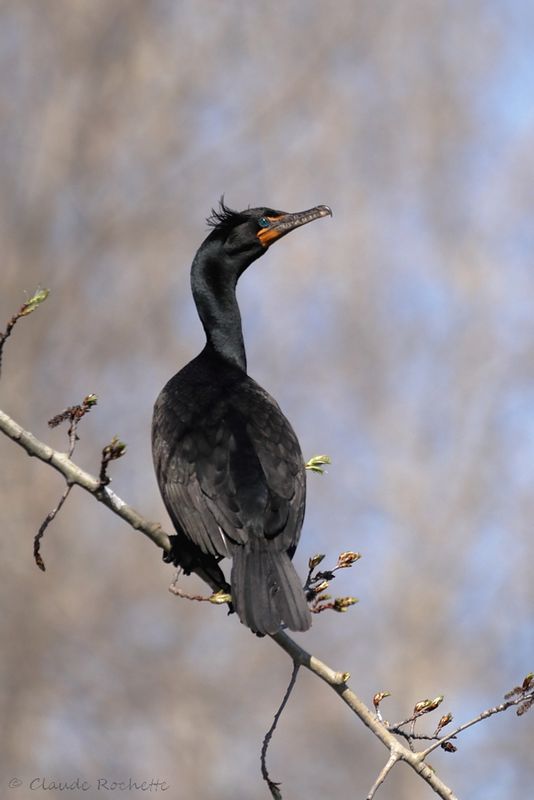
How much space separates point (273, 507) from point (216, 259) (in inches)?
67.8

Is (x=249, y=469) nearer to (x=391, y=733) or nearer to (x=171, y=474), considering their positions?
(x=171, y=474)

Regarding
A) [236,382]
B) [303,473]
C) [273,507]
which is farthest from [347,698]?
[236,382]

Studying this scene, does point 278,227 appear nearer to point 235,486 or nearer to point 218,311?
point 218,311

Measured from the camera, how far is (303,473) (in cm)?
448

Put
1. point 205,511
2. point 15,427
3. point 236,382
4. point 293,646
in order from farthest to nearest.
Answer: point 236,382 < point 205,511 < point 293,646 < point 15,427

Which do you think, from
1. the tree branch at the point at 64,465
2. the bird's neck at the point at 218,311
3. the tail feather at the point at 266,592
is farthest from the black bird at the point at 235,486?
the tree branch at the point at 64,465

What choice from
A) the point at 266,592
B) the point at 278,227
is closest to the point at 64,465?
the point at 266,592

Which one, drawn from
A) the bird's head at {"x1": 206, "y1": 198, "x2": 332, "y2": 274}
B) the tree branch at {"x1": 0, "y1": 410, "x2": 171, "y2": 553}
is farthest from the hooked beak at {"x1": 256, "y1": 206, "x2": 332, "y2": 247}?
the tree branch at {"x1": 0, "y1": 410, "x2": 171, "y2": 553}

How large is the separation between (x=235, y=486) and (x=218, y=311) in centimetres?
146

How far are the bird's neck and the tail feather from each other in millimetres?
1590

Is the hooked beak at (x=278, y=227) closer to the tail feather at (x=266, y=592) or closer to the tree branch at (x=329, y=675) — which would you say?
the tail feather at (x=266, y=592)

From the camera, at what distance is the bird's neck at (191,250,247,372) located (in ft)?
17.9

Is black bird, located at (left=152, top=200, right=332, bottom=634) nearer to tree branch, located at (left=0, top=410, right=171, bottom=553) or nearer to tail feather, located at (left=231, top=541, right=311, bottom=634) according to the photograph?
tail feather, located at (left=231, top=541, right=311, bottom=634)

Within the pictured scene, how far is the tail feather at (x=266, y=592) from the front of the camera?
3.71m
